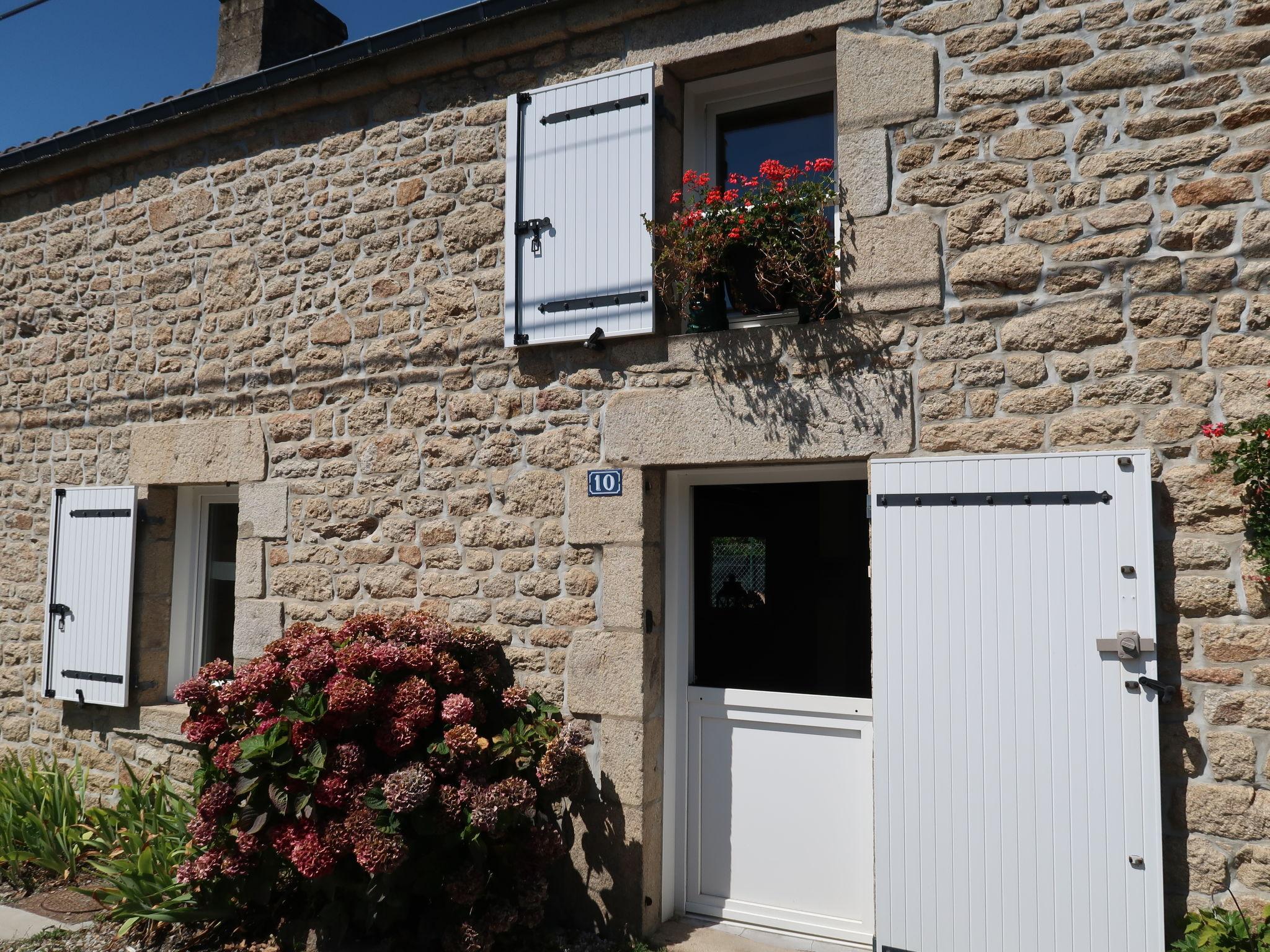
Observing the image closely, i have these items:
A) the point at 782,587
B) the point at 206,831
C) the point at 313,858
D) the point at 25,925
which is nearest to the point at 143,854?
the point at 25,925

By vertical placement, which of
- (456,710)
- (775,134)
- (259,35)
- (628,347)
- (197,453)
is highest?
(259,35)

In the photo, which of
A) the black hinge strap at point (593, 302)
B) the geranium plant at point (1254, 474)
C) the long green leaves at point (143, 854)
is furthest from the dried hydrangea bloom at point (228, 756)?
the geranium plant at point (1254, 474)

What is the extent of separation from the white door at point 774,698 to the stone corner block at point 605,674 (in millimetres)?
234

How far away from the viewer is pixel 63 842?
15.7 feet

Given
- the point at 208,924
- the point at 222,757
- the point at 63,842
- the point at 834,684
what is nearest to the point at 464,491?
the point at 222,757

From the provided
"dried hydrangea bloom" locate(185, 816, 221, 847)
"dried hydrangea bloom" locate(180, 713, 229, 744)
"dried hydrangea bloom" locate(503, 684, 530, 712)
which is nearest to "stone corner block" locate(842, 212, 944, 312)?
"dried hydrangea bloom" locate(503, 684, 530, 712)

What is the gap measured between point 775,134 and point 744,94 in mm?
263

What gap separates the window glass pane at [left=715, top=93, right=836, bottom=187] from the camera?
4.10 metres

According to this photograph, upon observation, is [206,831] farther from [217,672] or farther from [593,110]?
[593,110]

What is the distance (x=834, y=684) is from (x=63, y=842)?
3.95 meters

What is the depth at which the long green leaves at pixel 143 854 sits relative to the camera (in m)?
4.06

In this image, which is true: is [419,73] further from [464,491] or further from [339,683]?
[339,683]

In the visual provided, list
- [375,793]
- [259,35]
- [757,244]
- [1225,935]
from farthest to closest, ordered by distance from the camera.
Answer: [259,35], [757,244], [375,793], [1225,935]

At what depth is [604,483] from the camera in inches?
161
